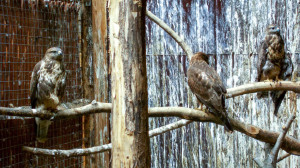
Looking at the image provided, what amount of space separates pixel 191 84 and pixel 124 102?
4.33ft

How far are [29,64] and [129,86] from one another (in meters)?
2.01

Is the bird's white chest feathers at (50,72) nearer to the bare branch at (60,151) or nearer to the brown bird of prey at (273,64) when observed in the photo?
the bare branch at (60,151)

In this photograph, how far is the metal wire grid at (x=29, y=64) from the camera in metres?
3.30

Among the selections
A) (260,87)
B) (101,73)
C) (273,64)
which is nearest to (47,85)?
(101,73)

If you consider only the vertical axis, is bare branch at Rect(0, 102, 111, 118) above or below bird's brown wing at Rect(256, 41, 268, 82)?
below

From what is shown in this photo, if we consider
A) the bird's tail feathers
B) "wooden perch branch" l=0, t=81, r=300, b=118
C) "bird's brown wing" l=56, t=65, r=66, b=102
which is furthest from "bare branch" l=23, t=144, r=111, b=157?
"bird's brown wing" l=56, t=65, r=66, b=102

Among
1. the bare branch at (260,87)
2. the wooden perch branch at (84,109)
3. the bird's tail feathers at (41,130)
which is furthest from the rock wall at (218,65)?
the bird's tail feathers at (41,130)

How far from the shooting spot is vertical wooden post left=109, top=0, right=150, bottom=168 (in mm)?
1919

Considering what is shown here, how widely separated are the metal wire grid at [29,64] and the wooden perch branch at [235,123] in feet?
5.25

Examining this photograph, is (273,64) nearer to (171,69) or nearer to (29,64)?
(171,69)

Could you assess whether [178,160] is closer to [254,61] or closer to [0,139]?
[254,61]

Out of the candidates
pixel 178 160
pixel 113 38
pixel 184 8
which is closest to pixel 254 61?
pixel 184 8

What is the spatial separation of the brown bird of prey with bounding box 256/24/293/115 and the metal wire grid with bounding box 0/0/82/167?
6.83ft

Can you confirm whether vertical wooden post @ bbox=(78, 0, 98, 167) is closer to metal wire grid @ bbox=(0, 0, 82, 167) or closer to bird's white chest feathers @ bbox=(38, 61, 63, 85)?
metal wire grid @ bbox=(0, 0, 82, 167)
